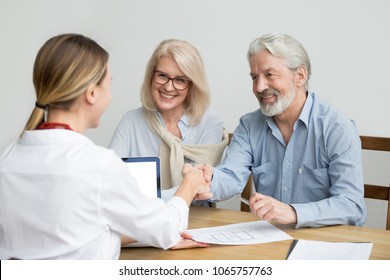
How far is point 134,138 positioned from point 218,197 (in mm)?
494

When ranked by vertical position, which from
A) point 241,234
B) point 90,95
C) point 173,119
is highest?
point 90,95

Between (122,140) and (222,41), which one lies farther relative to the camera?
(222,41)

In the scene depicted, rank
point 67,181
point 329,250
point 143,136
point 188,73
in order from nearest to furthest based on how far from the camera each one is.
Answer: point 67,181, point 329,250, point 188,73, point 143,136

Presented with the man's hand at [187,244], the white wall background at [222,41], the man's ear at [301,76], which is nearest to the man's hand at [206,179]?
the man's hand at [187,244]

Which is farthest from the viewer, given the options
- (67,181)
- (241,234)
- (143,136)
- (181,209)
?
(143,136)

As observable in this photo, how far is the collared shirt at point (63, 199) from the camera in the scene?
1.07 metres

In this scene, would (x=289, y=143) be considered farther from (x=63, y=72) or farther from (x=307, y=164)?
(x=63, y=72)

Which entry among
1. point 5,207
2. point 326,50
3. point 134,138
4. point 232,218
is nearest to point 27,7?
point 134,138

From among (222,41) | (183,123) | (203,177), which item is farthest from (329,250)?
(222,41)

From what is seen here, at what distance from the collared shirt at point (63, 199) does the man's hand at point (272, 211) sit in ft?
1.79

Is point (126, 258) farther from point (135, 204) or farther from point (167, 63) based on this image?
point (167, 63)

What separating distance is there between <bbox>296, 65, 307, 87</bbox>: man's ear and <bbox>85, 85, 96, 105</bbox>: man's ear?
102 cm

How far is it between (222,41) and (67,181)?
6.22 feet

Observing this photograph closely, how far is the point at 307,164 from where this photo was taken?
1.96m
